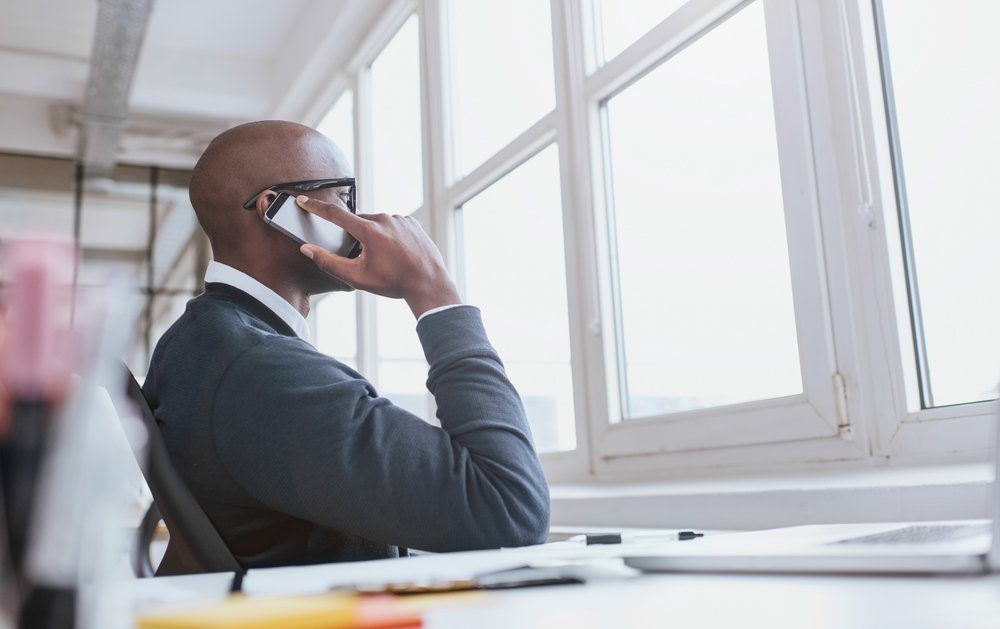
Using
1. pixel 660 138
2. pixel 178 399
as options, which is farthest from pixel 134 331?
pixel 660 138

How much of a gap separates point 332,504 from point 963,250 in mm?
1160

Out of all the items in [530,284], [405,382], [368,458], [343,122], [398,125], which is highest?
[343,122]

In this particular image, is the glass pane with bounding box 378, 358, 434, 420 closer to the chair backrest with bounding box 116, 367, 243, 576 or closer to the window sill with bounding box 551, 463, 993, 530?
the window sill with bounding box 551, 463, 993, 530

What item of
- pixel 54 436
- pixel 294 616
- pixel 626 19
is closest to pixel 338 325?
pixel 626 19

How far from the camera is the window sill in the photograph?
4.29 ft

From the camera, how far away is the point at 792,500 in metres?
1.54

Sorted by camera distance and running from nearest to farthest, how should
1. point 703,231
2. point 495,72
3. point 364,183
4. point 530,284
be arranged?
point 703,231 → point 530,284 → point 495,72 → point 364,183

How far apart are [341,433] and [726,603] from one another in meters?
0.59

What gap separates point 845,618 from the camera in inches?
16.6

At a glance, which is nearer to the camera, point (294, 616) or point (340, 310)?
point (294, 616)

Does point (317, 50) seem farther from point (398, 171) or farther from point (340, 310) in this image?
point (340, 310)

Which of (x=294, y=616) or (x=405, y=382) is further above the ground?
(x=405, y=382)

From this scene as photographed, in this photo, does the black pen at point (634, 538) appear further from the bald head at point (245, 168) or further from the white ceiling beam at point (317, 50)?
the white ceiling beam at point (317, 50)

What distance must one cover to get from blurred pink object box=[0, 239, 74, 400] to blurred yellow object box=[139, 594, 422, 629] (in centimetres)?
21
